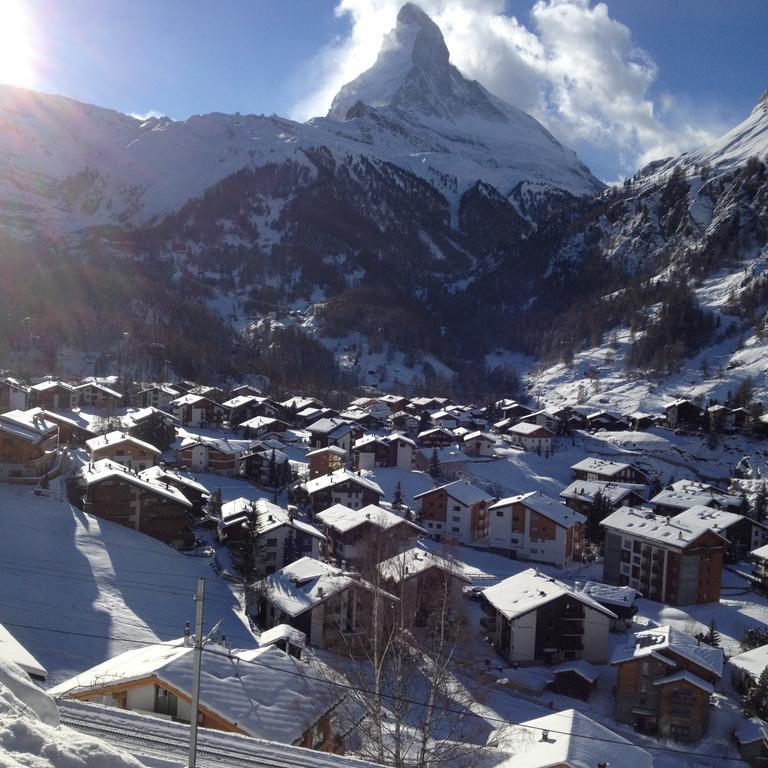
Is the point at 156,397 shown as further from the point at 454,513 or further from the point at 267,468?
the point at 454,513

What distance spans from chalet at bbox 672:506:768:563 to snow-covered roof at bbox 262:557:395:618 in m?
14.6

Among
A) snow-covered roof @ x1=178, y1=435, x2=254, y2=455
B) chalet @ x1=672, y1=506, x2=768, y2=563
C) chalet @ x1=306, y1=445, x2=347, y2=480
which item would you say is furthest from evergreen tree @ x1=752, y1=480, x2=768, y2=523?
snow-covered roof @ x1=178, y1=435, x2=254, y2=455

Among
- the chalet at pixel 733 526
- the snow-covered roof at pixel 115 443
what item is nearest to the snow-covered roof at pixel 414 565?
the chalet at pixel 733 526

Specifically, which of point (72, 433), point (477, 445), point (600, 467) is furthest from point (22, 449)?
point (600, 467)

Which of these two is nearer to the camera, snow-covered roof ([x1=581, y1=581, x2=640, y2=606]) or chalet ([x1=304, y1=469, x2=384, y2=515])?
snow-covered roof ([x1=581, y1=581, x2=640, y2=606])

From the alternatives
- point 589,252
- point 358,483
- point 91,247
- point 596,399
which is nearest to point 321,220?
point 91,247

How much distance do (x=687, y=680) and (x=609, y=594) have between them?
19.4ft

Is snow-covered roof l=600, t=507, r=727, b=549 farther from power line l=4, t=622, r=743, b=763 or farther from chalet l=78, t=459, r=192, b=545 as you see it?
chalet l=78, t=459, r=192, b=545

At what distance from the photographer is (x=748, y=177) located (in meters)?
93.1

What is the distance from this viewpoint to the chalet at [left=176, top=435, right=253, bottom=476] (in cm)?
3588

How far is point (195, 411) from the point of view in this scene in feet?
157

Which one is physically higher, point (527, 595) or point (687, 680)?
point (527, 595)

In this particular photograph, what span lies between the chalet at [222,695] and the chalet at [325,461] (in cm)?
2697

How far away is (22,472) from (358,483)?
13.0m
